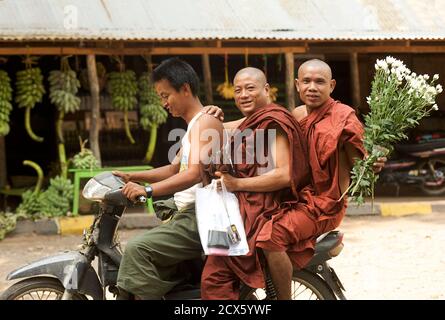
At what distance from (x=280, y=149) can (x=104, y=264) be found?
1121 millimetres

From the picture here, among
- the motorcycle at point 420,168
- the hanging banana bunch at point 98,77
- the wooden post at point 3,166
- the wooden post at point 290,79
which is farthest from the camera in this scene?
the motorcycle at point 420,168

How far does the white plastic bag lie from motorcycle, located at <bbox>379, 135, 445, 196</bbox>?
756 centimetres

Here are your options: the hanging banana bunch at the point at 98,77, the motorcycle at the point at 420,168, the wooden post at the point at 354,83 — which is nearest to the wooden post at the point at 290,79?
the wooden post at the point at 354,83

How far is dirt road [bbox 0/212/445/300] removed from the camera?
19.2ft

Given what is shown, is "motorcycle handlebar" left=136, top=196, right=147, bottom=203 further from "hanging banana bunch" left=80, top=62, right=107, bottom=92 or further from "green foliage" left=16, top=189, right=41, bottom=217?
"hanging banana bunch" left=80, top=62, right=107, bottom=92

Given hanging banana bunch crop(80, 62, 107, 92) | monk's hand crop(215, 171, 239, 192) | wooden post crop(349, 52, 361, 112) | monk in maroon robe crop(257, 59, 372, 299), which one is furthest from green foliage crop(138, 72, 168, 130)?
monk's hand crop(215, 171, 239, 192)

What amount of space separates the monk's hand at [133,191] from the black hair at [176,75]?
585mm

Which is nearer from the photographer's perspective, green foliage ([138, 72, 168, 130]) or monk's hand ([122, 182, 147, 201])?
monk's hand ([122, 182, 147, 201])

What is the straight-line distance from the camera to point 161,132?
11.4m

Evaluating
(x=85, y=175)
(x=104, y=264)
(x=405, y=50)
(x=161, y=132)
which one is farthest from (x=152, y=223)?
(x=104, y=264)

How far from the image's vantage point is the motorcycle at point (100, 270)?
3623 millimetres

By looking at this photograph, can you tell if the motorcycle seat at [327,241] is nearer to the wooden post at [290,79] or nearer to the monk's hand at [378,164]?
the monk's hand at [378,164]

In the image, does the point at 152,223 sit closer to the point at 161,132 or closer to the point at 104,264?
the point at 161,132

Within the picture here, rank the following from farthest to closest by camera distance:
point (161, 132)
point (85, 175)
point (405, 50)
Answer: point (161, 132) → point (405, 50) → point (85, 175)
